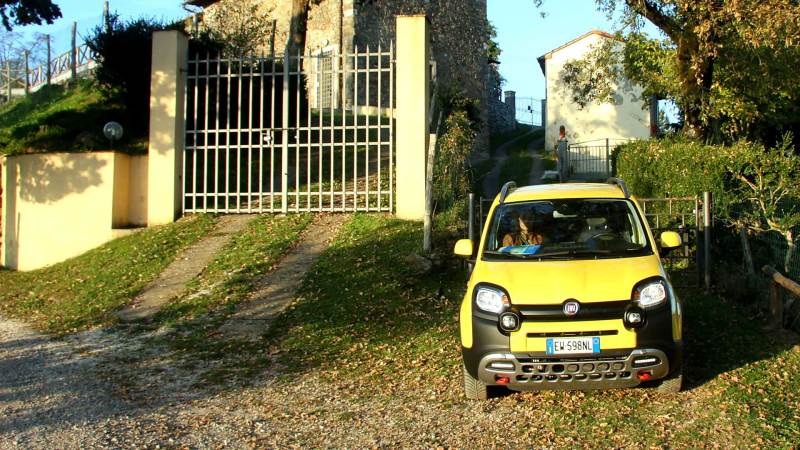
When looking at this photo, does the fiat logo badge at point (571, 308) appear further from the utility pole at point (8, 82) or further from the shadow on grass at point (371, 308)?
the utility pole at point (8, 82)

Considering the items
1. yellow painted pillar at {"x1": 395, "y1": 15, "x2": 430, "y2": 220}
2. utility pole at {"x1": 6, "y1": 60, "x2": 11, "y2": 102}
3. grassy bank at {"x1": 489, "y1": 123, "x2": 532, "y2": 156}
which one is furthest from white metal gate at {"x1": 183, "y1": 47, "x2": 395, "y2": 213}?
grassy bank at {"x1": 489, "y1": 123, "x2": 532, "y2": 156}

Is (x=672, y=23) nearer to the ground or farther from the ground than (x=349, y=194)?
farther from the ground

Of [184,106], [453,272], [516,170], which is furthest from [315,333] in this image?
[516,170]

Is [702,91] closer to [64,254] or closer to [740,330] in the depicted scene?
[740,330]

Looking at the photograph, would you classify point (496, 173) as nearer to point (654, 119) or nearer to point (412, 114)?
point (654, 119)

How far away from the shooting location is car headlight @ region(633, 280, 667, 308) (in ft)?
19.2

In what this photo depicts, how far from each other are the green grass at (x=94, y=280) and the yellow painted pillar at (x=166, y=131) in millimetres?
469

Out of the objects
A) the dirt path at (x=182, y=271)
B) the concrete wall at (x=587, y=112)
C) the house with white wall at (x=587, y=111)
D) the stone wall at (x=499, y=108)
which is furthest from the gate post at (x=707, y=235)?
the stone wall at (x=499, y=108)

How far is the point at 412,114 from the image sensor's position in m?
12.8

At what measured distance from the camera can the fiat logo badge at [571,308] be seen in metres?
5.80

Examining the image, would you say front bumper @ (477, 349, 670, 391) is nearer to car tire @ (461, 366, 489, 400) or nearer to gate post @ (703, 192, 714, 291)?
car tire @ (461, 366, 489, 400)

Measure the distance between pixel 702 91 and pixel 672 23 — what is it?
201 cm

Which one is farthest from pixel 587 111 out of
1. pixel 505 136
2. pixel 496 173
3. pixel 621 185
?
pixel 621 185

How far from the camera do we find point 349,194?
14.1 metres
